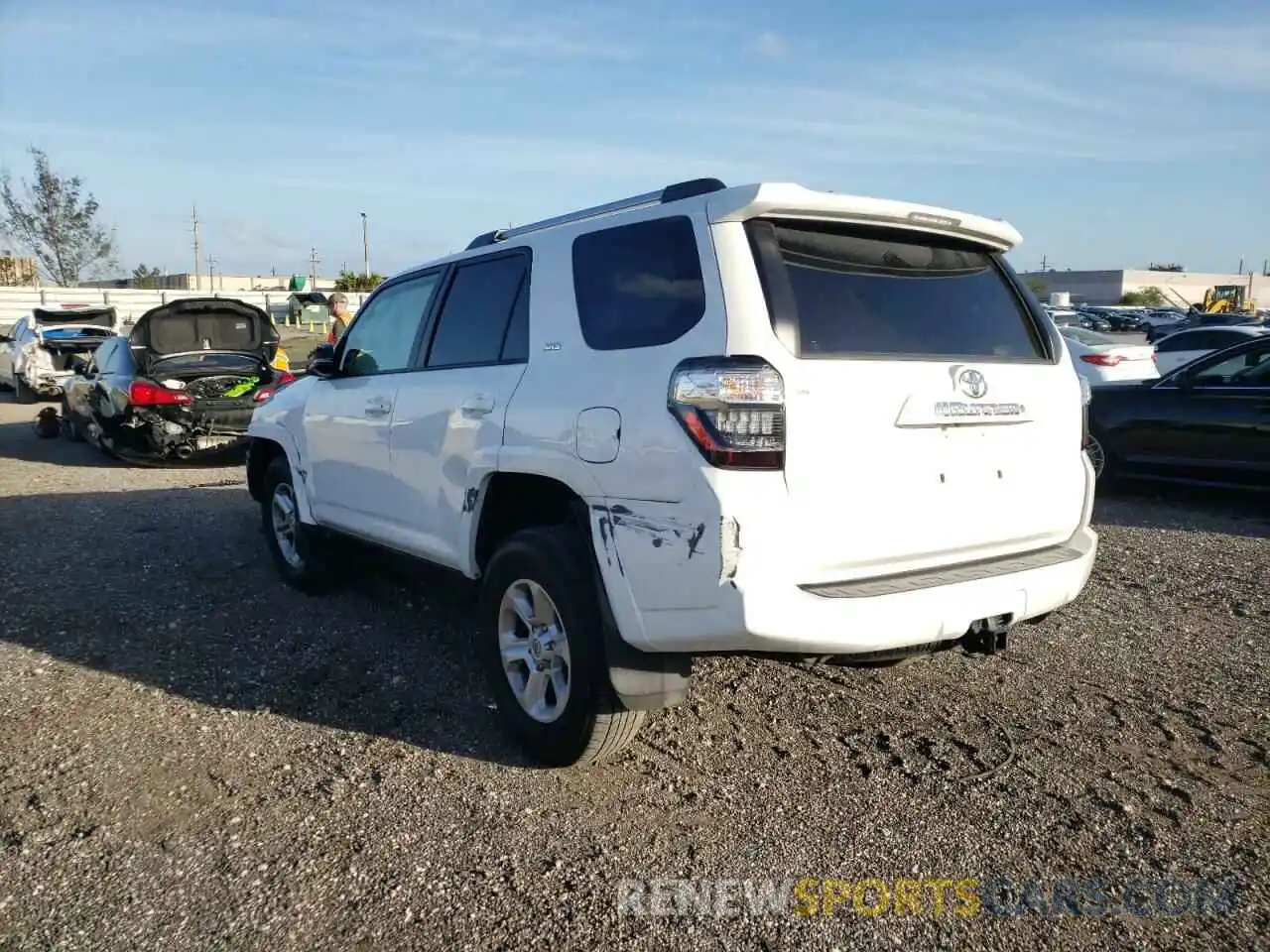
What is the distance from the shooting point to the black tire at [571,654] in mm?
3363

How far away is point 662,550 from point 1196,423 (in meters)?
7.09

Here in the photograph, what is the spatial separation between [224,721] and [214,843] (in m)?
1.01

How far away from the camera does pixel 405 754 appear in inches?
151

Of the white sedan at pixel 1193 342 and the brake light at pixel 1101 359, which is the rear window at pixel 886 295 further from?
the white sedan at pixel 1193 342

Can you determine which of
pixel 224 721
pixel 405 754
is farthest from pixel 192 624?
pixel 405 754

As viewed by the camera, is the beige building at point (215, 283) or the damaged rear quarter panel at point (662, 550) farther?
the beige building at point (215, 283)

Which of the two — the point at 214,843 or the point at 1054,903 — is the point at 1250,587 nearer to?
the point at 1054,903

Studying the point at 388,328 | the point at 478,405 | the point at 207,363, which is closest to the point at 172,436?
the point at 207,363

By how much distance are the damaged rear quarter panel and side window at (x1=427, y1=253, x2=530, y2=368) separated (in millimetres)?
1137

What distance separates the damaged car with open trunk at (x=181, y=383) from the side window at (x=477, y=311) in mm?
5883

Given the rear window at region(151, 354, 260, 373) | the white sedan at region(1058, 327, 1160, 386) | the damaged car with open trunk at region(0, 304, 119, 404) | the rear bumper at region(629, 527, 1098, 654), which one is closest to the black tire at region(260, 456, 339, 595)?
the rear bumper at region(629, 527, 1098, 654)

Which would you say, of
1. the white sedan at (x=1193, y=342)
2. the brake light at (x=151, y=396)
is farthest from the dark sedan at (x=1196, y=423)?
the white sedan at (x=1193, y=342)

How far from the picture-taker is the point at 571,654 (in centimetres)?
341

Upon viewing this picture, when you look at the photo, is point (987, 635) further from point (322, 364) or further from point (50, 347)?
point (50, 347)
